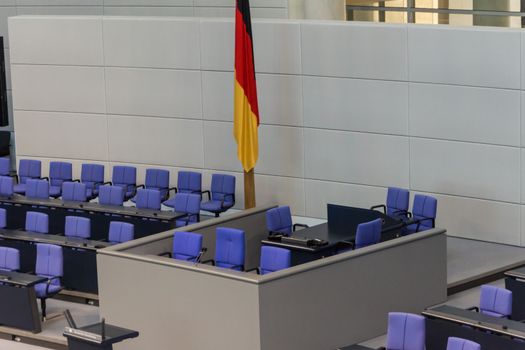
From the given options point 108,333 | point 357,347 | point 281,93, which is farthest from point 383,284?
point 281,93

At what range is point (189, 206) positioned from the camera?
1483 centimetres

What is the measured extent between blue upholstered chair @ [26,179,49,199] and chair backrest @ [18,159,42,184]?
58.0 inches

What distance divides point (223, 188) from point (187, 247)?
13.2ft

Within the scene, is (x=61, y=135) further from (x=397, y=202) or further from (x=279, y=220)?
(x=397, y=202)

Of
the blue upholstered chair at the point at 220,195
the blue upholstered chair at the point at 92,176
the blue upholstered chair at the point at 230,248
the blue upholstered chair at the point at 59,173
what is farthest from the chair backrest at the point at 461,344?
the blue upholstered chair at the point at 59,173

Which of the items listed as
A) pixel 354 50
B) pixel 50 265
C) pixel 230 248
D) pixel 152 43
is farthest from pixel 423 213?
pixel 152 43

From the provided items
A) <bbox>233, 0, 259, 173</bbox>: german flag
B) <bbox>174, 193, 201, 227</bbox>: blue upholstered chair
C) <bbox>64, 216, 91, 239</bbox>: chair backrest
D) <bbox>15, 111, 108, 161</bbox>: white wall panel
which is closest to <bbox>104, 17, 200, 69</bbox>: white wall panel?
<bbox>15, 111, 108, 161</bbox>: white wall panel

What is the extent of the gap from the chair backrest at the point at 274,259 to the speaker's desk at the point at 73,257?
2.24m

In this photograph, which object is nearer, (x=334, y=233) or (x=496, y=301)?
(x=496, y=301)

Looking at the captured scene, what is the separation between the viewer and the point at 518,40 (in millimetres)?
14133

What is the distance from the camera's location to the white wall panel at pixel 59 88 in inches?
721

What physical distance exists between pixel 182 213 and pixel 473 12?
5401 millimetres

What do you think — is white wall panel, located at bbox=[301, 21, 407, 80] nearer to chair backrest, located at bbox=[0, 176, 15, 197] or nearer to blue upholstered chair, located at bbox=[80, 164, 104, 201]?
blue upholstered chair, located at bbox=[80, 164, 104, 201]

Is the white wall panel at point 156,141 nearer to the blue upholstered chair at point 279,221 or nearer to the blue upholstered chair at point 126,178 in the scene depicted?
the blue upholstered chair at point 126,178
